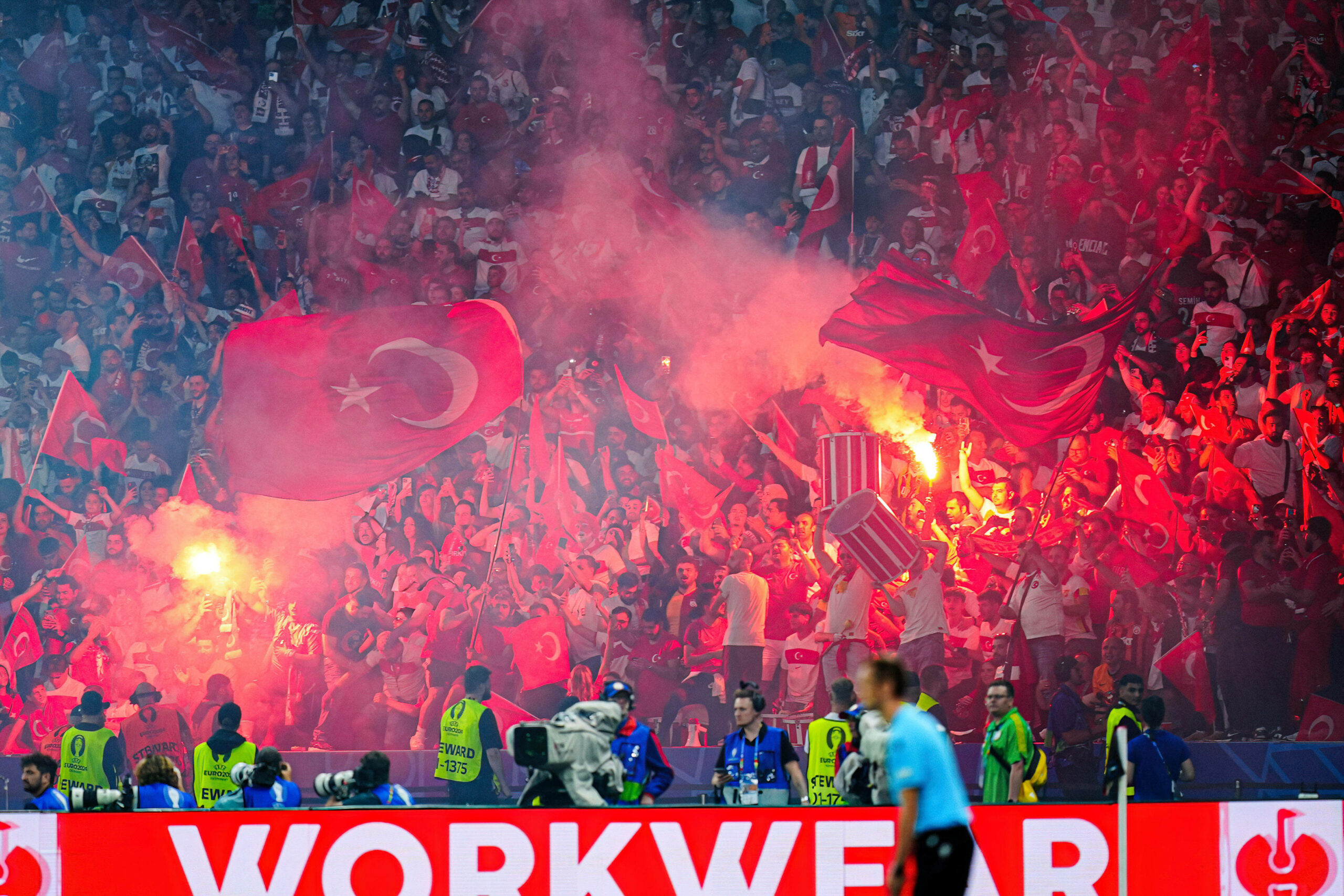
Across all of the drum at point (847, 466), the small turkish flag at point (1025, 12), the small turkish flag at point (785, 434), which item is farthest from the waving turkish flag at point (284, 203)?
the small turkish flag at point (1025, 12)

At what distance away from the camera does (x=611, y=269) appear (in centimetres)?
1435

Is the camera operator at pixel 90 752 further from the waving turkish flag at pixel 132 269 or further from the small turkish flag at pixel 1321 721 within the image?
the small turkish flag at pixel 1321 721

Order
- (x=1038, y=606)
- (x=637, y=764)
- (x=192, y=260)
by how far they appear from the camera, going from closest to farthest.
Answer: (x=637, y=764) < (x=1038, y=606) < (x=192, y=260)

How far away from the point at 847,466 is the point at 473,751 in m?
5.56

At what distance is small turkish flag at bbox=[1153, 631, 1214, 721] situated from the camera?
42.0 feet

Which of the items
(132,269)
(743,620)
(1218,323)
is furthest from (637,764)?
(132,269)

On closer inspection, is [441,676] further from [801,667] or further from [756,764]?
[756,764]

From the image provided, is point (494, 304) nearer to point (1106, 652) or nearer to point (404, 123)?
point (404, 123)

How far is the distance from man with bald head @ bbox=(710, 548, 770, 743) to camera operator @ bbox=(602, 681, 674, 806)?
226 inches

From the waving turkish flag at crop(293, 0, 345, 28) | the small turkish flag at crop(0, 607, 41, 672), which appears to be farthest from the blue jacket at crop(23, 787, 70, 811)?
the waving turkish flag at crop(293, 0, 345, 28)

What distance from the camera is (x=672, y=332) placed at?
14.2 meters

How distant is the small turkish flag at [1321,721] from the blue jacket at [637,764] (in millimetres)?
8172

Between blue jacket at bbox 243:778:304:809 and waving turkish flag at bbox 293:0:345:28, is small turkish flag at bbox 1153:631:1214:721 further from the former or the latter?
waving turkish flag at bbox 293:0:345:28

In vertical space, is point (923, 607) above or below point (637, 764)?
above
